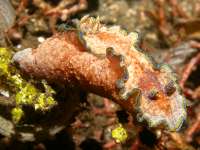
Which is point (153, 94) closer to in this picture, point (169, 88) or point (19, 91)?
point (169, 88)

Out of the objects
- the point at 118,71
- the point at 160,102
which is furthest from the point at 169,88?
the point at 118,71

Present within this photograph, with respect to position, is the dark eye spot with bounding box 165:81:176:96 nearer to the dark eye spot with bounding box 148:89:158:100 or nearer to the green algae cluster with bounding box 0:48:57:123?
the dark eye spot with bounding box 148:89:158:100

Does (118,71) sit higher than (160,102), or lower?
higher

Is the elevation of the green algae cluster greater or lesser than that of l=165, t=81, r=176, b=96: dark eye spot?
lesser

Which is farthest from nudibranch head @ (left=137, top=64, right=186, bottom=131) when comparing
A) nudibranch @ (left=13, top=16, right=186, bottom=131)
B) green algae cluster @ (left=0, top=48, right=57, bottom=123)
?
green algae cluster @ (left=0, top=48, right=57, bottom=123)

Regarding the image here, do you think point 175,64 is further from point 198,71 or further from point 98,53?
point 98,53
